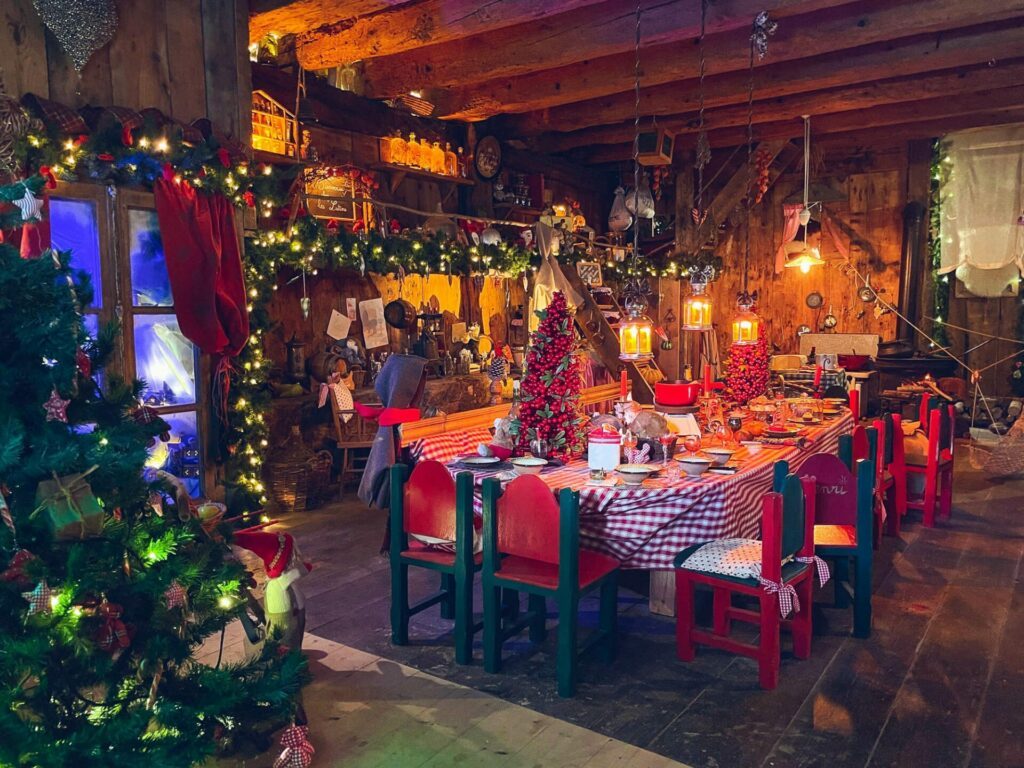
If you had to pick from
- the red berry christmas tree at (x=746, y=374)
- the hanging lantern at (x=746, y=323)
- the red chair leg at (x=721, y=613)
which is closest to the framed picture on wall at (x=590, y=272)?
the red berry christmas tree at (x=746, y=374)

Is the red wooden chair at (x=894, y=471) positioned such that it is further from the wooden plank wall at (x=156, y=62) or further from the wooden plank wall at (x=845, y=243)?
the wooden plank wall at (x=845, y=243)

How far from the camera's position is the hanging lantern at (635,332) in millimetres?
3961

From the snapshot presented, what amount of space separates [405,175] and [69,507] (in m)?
5.83

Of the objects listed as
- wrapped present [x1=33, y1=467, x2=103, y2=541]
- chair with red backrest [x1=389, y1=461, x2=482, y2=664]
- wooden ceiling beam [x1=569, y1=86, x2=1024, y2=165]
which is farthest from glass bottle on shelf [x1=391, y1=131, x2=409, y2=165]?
wrapped present [x1=33, y1=467, x2=103, y2=541]

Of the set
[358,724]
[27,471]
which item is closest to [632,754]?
[358,724]

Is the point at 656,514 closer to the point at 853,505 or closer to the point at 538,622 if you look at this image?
the point at 538,622

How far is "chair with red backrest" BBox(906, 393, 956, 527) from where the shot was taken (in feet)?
17.5

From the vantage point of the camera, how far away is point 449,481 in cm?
340

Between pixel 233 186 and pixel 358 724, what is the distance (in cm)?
342

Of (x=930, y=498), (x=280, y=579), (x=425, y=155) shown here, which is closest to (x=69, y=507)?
(x=280, y=579)

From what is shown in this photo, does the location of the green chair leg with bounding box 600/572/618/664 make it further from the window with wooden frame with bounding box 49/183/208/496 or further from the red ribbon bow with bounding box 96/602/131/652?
the window with wooden frame with bounding box 49/183/208/496

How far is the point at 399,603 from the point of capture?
11.4 feet

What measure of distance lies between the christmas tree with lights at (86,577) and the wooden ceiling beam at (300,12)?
3.53 metres

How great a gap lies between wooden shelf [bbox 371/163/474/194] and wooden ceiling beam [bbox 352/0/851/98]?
610mm
